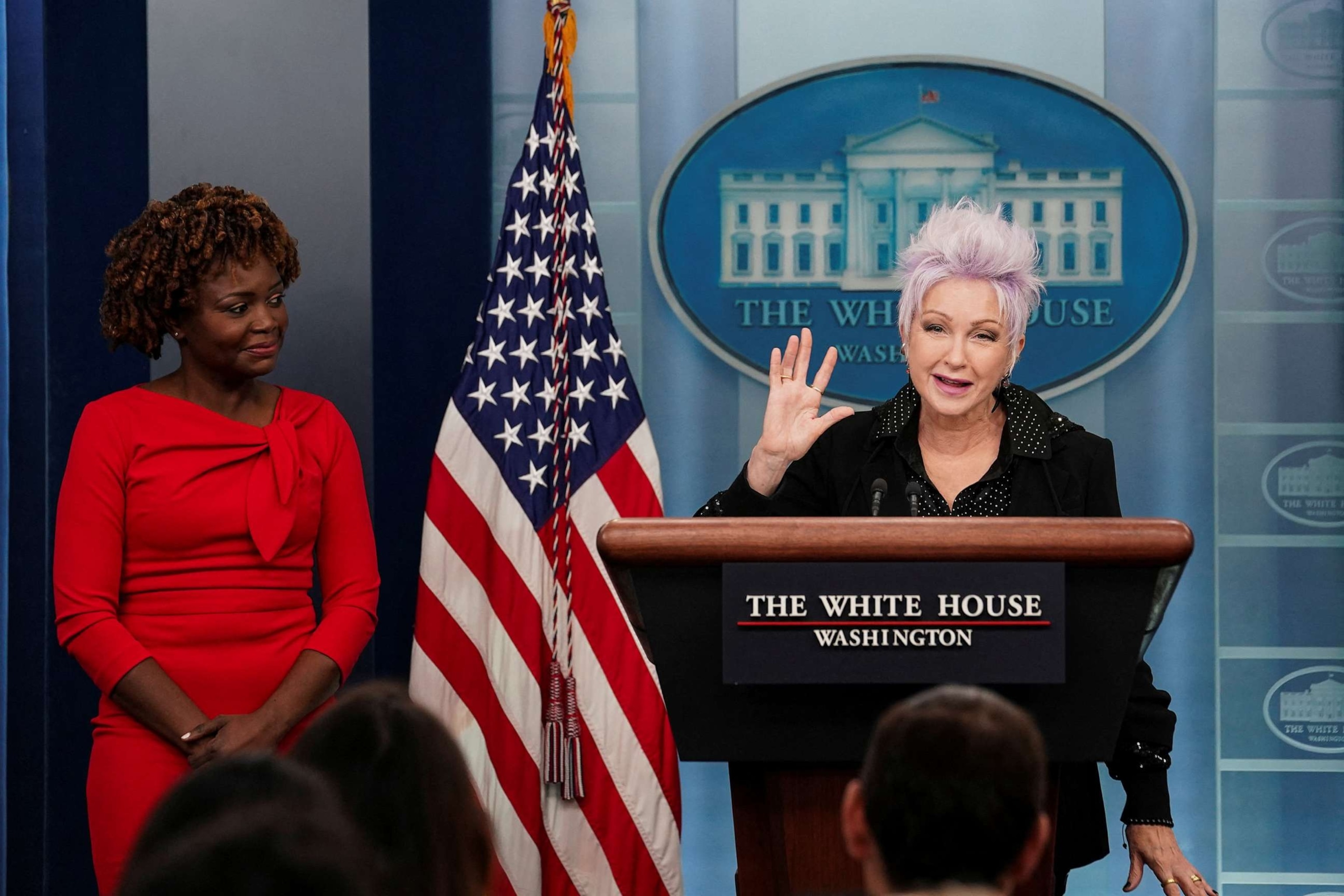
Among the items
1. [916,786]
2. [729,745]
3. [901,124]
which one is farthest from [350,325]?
[916,786]

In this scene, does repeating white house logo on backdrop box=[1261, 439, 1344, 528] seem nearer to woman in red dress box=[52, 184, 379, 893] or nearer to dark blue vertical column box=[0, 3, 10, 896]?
woman in red dress box=[52, 184, 379, 893]

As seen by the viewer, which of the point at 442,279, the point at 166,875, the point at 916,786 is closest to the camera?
the point at 166,875

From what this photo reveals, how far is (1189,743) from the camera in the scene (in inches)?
150

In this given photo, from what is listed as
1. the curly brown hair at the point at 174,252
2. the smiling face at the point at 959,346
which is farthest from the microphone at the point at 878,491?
the curly brown hair at the point at 174,252

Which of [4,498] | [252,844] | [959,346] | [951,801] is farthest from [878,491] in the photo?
[4,498]

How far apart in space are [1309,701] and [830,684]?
2.73 meters

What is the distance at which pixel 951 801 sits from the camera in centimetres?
116

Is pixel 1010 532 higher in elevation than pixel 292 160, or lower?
lower

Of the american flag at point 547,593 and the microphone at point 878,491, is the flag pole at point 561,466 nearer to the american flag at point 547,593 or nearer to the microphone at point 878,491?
the american flag at point 547,593

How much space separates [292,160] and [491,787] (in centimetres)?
147

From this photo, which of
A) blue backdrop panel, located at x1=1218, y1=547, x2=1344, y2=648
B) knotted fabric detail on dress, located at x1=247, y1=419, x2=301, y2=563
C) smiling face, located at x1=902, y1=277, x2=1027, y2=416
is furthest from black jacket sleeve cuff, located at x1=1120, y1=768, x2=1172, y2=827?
blue backdrop panel, located at x1=1218, y1=547, x2=1344, y2=648

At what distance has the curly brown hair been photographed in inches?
96.5

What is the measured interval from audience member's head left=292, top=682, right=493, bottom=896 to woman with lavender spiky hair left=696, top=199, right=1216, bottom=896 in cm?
79

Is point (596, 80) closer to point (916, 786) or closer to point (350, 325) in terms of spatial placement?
point (350, 325)
